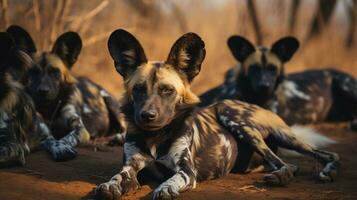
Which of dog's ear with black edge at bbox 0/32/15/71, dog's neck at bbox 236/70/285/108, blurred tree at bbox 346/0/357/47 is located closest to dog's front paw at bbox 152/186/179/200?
dog's ear with black edge at bbox 0/32/15/71

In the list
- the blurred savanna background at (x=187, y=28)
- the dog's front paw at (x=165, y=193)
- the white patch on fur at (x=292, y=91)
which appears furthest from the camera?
the blurred savanna background at (x=187, y=28)

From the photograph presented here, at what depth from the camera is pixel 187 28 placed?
12289 millimetres

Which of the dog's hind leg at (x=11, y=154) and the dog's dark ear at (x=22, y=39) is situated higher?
the dog's dark ear at (x=22, y=39)

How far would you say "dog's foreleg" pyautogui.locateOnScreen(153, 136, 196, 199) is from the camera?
320cm

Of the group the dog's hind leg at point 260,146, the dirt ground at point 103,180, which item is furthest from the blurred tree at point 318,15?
the dog's hind leg at point 260,146

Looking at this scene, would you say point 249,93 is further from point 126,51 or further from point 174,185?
point 174,185

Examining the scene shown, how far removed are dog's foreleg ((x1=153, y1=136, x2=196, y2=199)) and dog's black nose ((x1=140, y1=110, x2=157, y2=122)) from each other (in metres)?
0.26

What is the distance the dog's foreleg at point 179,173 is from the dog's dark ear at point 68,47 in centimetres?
188

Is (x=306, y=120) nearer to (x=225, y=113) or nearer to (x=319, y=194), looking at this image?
(x=225, y=113)

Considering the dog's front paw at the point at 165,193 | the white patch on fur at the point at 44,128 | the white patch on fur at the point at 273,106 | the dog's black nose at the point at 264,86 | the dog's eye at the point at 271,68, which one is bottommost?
the white patch on fur at the point at 273,106

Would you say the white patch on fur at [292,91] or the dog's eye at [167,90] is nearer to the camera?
the dog's eye at [167,90]

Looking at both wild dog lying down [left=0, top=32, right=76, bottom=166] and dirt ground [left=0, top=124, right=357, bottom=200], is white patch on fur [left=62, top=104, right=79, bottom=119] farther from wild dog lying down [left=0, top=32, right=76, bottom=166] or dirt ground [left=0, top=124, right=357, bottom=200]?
dirt ground [left=0, top=124, right=357, bottom=200]

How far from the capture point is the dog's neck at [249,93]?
6500mm

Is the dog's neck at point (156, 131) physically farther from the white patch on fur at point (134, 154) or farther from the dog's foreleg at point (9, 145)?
the dog's foreleg at point (9, 145)
